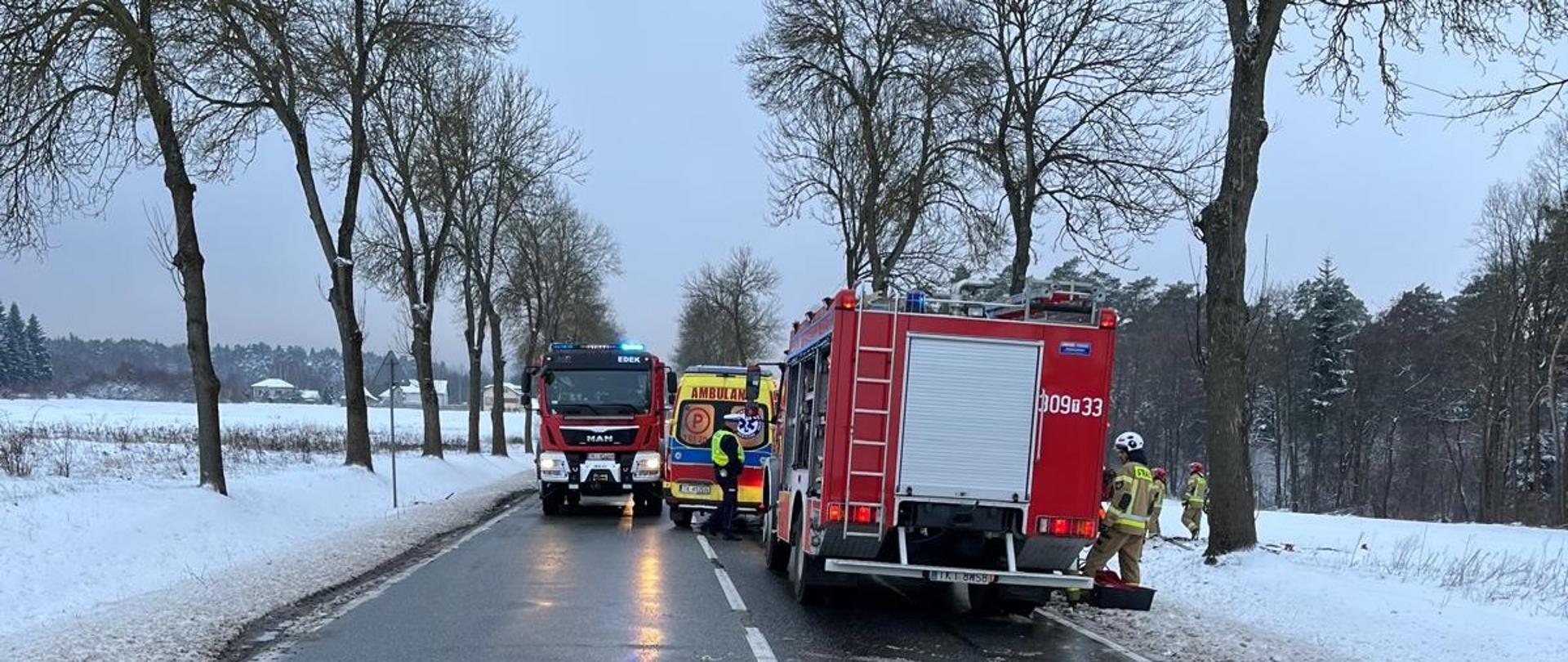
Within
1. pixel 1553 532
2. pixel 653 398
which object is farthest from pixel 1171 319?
pixel 653 398

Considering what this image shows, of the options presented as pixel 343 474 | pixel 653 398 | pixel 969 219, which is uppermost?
pixel 969 219

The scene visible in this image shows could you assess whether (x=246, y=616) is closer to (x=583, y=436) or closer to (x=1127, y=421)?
(x=583, y=436)

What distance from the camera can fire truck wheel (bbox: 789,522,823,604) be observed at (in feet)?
32.9

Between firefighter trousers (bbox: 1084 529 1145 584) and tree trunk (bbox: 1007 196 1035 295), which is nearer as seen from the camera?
firefighter trousers (bbox: 1084 529 1145 584)

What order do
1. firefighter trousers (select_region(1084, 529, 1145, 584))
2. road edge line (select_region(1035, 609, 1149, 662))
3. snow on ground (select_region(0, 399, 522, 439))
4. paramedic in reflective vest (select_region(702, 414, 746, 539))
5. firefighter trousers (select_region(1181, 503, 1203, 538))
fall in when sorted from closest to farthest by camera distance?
road edge line (select_region(1035, 609, 1149, 662)) → firefighter trousers (select_region(1084, 529, 1145, 584)) → paramedic in reflective vest (select_region(702, 414, 746, 539)) → firefighter trousers (select_region(1181, 503, 1203, 538)) → snow on ground (select_region(0, 399, 522, 439))

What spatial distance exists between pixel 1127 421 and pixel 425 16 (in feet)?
178

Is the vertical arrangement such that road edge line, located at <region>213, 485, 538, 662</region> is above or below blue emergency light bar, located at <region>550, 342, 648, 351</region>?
below

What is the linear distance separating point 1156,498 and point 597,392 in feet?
36.0

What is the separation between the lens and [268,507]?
1617cm

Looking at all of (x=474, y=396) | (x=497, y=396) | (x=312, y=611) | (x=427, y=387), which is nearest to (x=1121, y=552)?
(x=312, y=611)

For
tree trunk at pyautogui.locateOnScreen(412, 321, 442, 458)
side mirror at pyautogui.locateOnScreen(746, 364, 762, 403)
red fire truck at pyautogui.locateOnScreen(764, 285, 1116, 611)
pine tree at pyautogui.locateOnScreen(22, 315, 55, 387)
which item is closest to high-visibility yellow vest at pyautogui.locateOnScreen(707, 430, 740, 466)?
side mirror at pyautogui.locateOnScreen(746, 364, 762, 403)

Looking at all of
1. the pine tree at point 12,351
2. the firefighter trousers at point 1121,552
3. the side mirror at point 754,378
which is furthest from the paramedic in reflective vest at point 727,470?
the pine tree at point 12,351

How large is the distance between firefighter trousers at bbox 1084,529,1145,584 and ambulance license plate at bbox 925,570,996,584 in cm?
176

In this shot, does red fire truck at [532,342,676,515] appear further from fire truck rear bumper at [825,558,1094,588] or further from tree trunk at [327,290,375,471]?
fire truck rear bumper at [825,558,1094,588]
